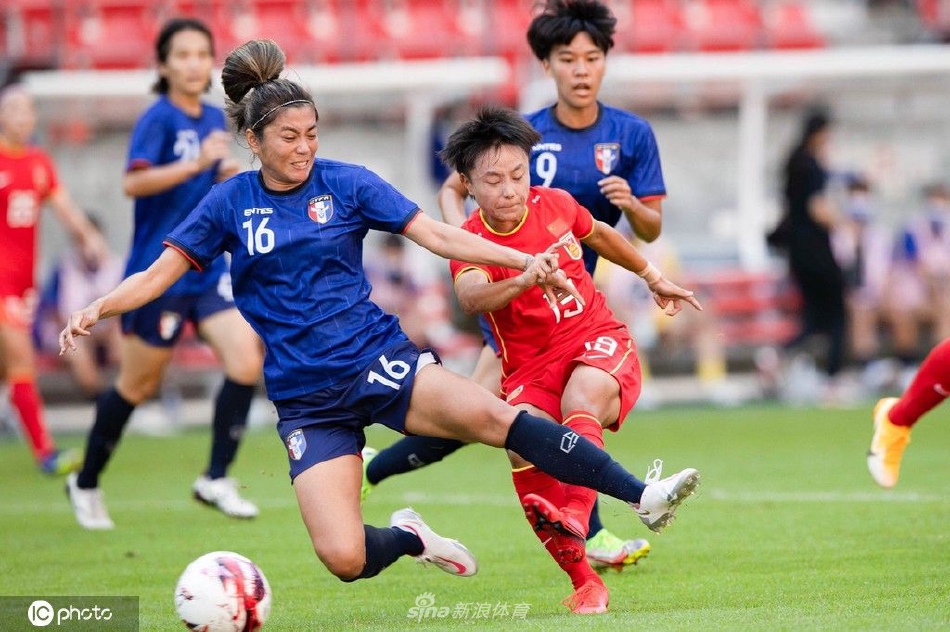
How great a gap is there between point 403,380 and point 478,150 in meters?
0.93

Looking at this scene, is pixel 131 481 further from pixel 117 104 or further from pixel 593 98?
pixel 117 104

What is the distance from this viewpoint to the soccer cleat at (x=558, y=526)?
5145 millimetres

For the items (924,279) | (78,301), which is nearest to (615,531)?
(78,301)

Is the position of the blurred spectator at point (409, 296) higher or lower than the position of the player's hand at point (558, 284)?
lower

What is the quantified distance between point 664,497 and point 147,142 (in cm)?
420

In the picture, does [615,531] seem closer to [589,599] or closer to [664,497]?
[589,599]

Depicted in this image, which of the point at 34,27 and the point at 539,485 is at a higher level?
the point at 34,27

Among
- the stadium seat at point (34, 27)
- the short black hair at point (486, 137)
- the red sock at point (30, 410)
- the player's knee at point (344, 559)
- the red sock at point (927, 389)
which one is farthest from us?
the stadium seat at point (34, 27)

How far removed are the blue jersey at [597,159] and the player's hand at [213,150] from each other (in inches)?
68.9

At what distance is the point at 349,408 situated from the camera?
214 inches

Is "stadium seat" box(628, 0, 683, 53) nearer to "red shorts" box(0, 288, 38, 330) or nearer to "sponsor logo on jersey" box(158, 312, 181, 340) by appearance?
"red shorts" box(0, 288, 38, 330)

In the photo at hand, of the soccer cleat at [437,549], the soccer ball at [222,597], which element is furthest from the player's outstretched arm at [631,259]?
the soccer ball at [222,597]

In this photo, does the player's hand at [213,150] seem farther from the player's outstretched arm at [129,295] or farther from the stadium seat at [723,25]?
the stadium seat at [723,25]

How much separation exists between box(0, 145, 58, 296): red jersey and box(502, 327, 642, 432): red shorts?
5.60 meters
